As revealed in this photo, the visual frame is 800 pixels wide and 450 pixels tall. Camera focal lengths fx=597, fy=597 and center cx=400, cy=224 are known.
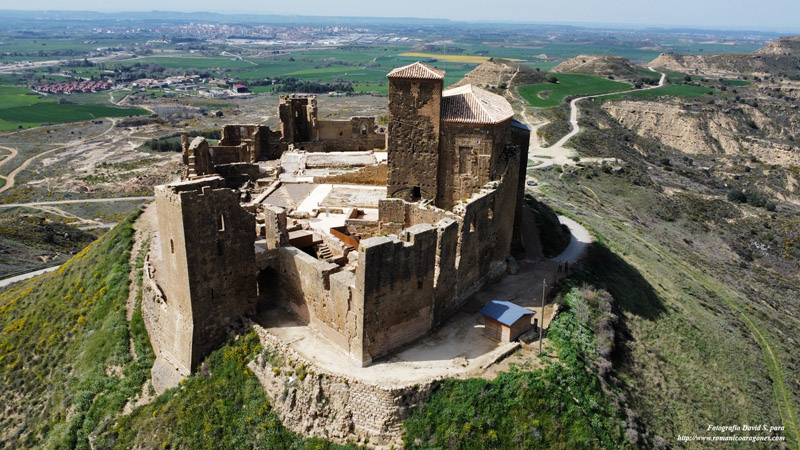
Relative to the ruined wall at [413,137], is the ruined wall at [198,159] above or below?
below

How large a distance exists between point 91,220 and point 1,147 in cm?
5617

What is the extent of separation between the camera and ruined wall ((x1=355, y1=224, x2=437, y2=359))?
22.3 m

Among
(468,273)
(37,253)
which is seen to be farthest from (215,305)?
(37,253)

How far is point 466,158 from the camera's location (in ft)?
105

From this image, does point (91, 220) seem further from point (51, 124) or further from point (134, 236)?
point (51, 124)

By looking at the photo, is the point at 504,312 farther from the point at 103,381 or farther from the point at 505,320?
the point at 103,381

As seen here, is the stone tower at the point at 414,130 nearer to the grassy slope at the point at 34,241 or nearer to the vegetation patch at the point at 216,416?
the vegetation patch at the point at 216,416

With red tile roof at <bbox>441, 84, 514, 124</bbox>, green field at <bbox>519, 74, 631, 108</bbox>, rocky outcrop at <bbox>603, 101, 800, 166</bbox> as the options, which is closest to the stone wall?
red tile roof at <bbox>441, 84, 514, 124</bbox>

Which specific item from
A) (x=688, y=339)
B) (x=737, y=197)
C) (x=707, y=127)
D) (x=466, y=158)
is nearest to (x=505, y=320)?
(x=466, y=158)

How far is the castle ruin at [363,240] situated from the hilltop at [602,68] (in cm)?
12260

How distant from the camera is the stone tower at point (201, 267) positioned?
2367cm

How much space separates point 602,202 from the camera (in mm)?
61625

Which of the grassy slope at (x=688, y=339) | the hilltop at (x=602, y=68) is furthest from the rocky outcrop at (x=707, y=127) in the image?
the grassy slope at (x=688, y=339)

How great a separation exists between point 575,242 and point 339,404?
24140mm
